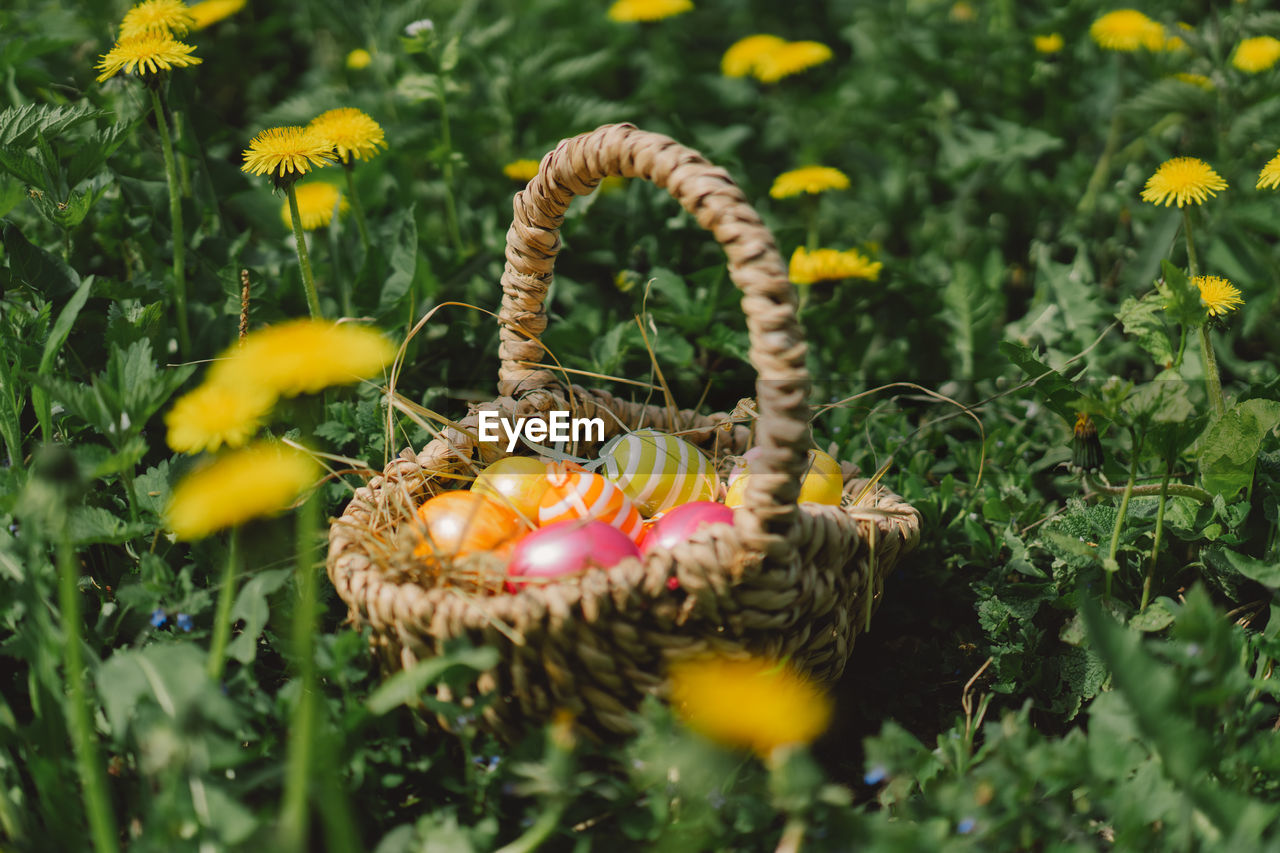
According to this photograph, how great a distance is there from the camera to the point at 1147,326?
1.91 m

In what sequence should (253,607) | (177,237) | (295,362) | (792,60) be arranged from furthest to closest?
1. (792,60)
2. (177,237)
3. (253,607)
4. (295,362)

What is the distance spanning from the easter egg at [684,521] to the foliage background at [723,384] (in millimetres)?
352

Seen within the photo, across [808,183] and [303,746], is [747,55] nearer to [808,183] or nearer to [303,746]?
[808,183]

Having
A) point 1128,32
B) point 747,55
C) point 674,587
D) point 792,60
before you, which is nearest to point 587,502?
point 674,587

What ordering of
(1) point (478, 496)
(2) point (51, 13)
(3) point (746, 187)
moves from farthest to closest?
(3) point (746, 187)
(2) point (51, 13)
(1) point (478, 496)

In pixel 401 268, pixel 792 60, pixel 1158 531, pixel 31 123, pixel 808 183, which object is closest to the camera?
pixel 1158 531

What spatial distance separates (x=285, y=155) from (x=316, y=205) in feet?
1.97

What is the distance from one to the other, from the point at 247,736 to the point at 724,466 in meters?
1.02

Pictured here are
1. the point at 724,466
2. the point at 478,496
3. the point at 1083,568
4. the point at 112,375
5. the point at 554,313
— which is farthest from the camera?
the point at 554,313

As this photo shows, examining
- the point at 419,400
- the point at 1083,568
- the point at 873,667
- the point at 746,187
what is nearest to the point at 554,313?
the point at 419,400

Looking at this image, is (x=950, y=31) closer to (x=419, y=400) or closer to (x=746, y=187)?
(x=746, y=187)

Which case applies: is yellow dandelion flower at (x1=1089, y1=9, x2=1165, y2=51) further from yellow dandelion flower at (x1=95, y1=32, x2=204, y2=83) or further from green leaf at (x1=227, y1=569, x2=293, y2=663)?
green leaf at (x1=227, y1=569, x2=293, y2=663)

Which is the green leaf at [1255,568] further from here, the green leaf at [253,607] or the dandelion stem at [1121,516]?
the green leaf at [253,607]

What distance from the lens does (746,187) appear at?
121 inches
